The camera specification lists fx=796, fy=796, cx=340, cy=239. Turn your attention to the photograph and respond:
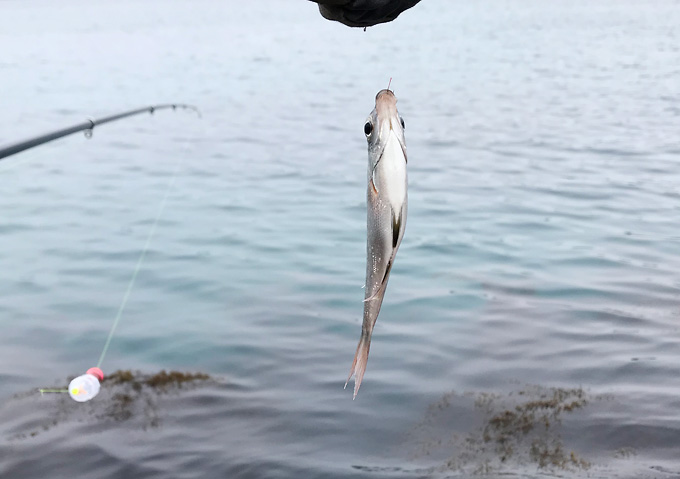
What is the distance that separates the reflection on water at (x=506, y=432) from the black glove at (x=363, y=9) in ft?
9.68

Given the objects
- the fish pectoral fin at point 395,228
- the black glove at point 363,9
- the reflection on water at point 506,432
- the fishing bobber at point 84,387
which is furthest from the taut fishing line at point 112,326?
the fish pectoral fin at point 395,228

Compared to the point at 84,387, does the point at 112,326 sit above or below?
above

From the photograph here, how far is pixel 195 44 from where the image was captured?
3922cm

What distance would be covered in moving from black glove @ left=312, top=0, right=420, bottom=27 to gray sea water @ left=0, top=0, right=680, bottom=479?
2.90 meters

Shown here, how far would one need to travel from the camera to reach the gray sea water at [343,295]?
14.5ft

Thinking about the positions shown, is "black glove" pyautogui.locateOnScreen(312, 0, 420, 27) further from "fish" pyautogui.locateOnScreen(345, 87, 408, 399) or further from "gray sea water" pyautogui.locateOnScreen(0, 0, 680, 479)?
"gray sea water" pyautogui.locateOnScreen(0, 0, 680, 479)

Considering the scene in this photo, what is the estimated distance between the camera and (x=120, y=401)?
4.99 m

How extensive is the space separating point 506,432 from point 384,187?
3184mm

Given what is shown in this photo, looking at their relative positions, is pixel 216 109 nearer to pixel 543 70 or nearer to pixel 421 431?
pixel 543 70

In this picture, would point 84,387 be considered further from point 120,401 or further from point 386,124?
point 386,124

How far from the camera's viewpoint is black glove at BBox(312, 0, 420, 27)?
1.70 meters

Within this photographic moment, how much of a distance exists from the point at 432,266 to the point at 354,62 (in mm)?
23847

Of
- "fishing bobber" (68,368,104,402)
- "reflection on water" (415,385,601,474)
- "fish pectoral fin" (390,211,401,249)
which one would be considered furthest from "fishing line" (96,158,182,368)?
"fish pectoral fin" (390,211,401,249)

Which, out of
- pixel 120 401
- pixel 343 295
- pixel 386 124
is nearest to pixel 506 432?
pixel 120 401
